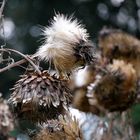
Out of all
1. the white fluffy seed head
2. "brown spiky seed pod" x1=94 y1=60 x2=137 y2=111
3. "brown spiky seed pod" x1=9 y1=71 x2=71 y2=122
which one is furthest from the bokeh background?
"brown spiky seed pod" x1=94 y1=60 x2=137 y2=111

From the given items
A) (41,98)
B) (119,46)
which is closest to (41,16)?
(41,98)

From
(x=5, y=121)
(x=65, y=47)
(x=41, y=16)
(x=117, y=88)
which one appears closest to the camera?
(x=117, y=88)

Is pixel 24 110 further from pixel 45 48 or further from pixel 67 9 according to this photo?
pixel 67 9

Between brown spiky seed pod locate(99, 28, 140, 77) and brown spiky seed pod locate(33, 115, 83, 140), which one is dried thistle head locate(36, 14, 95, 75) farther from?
brown spiky seed pod locate(99, 28, 140, 77)

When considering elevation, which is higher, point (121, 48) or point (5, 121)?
point (121, 48)

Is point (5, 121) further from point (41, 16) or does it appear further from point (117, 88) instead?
point (41, 16)

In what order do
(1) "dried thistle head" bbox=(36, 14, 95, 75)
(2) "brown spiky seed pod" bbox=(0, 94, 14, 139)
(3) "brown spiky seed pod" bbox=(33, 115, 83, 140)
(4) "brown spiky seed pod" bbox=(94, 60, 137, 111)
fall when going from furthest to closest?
1. (1) "dried thistle head" bbox=(36, 14, 95, 75)
2. (3) "brown spiky seed pod" bbox=(33, 115, 83, 140)
3. (2) "brown spiky seed pod" bbox=(0, 94, 14, 139)
4. (4) "brown spiky seed pod" bbox=(94, 60, 137, 111)

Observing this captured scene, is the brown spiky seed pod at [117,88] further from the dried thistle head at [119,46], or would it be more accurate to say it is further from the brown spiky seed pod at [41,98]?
the brown spiky seed pod at [41,98]
